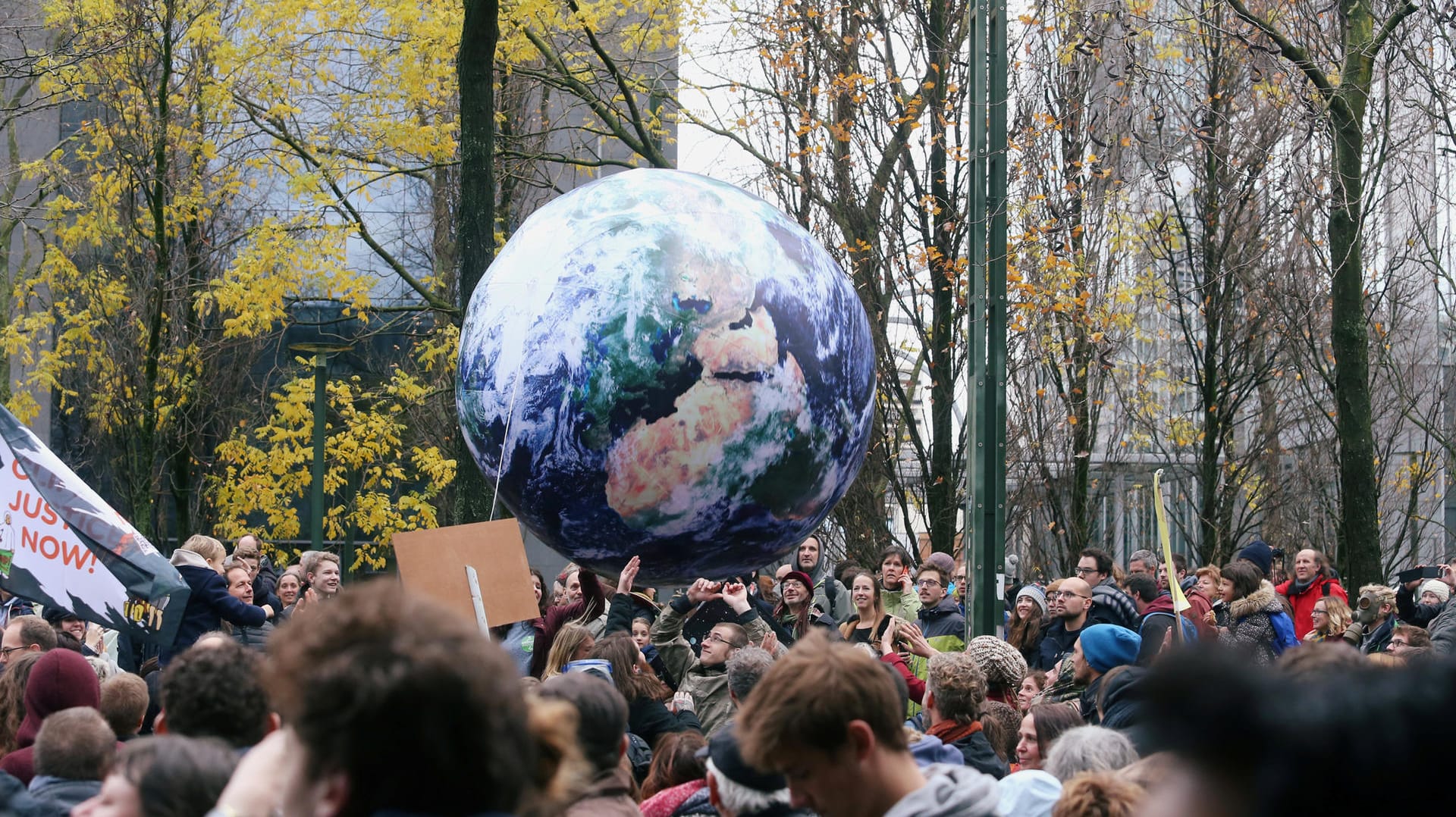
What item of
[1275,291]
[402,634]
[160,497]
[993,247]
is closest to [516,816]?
[402,634]

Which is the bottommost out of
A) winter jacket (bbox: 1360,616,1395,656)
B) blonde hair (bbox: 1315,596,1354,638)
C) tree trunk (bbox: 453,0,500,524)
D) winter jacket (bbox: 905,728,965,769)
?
winter jacket (bbox: 1360,616,1395,656)

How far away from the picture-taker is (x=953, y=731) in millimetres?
5000

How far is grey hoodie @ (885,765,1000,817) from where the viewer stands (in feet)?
8.59

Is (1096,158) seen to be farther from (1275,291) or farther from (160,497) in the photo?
(160,497)

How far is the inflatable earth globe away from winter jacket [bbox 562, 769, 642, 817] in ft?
6.84

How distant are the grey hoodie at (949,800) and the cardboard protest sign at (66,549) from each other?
14.5 feet

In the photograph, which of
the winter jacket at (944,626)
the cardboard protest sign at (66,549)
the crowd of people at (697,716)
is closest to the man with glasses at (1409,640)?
the crowd of people at (697,716)

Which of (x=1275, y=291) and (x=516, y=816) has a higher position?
(x=1275, y=291)

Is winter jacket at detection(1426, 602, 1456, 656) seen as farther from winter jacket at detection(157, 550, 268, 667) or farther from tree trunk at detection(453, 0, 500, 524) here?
winter jacket at detection(157, 550, 268, 667)

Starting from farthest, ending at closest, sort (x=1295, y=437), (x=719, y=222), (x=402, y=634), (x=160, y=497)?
(x=1295, y=437), (x=160, y=497), (x=719, y=222), (x=402, y=634)

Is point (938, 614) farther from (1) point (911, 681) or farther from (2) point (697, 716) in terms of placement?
(2) point (697, 716)

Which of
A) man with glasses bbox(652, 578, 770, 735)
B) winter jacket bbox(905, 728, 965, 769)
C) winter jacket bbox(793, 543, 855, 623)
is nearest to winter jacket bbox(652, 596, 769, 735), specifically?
man with glasses bbox(652, 578, 770, 735)

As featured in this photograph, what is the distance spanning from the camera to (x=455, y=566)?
5.86 metres

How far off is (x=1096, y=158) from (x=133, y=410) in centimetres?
1181
